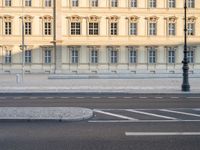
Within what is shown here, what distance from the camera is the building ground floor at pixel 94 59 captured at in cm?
5425

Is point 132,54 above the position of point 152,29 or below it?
below

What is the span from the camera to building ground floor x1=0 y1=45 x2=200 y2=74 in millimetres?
54250

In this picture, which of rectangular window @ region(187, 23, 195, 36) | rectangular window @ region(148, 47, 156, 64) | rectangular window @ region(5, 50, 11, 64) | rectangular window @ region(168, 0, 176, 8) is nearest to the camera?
rectangular window @ region(5, 50, 11, 64)

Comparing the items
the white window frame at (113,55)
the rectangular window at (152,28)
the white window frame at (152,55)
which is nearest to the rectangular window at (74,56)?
the white window frame at (113,55)

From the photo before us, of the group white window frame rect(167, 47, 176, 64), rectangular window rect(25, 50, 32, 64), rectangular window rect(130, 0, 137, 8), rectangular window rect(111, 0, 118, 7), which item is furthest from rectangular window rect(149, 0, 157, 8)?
rectangular window rect(25, 50, 32, 64)

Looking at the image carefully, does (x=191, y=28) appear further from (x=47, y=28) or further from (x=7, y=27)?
(x=7, y=27)

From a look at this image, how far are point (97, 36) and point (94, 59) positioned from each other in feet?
10.1

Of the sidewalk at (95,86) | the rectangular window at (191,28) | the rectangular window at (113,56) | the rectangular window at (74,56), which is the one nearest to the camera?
the sidewalk at (95,86)

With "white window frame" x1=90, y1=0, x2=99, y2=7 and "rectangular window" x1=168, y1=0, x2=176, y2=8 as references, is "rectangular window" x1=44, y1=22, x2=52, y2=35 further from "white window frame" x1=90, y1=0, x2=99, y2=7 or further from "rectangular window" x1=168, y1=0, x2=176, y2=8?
"rectangular window" x1=168, y1=0, x2=176, y2=8

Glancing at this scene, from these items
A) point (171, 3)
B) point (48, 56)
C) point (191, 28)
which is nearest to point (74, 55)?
point (48, 56)

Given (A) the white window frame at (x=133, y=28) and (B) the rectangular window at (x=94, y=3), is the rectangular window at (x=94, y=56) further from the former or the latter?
(B) the rectangular window at (x=94, y=3)

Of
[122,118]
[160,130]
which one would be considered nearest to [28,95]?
[122,118]

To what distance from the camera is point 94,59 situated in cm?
5503

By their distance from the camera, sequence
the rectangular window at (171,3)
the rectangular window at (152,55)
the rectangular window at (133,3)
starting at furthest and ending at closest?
the rectangular window at (171,3)
the rectangular window at (133,3)
the rectangular window at (152,55)
